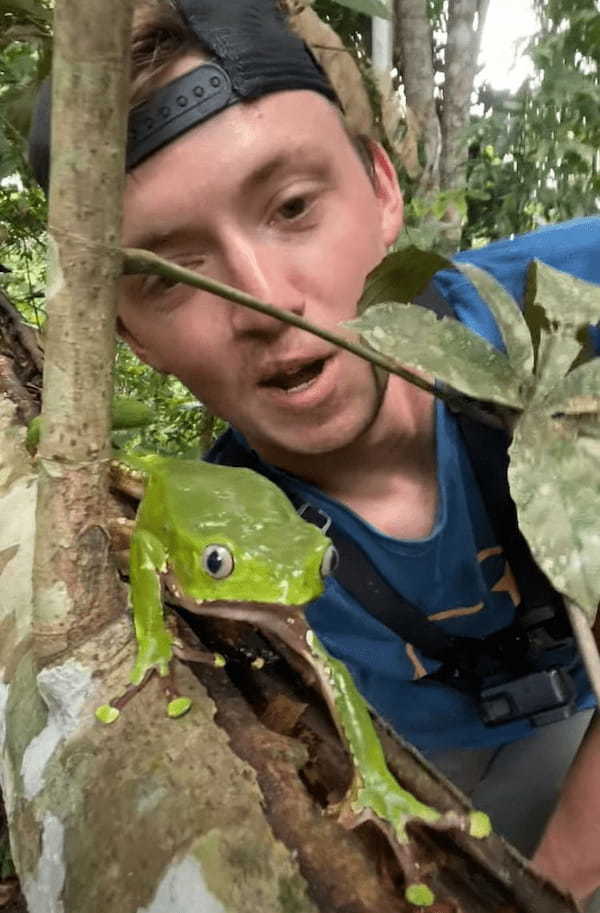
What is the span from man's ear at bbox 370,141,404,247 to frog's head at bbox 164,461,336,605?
0.90 meters

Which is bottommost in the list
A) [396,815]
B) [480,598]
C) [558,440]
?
[480,598]

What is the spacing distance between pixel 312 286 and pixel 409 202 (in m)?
2.37

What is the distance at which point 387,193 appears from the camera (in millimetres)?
1876

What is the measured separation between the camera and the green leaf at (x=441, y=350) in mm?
722

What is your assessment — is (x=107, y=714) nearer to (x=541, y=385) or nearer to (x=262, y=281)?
(x=541, y=385)

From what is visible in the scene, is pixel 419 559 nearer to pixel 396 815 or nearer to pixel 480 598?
pixel 480 598

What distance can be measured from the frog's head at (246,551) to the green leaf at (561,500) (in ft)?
1.32

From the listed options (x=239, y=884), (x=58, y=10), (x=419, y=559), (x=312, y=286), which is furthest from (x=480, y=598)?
(x=58, y=10)

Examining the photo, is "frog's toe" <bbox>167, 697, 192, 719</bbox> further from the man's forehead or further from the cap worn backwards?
the cap worn backwards

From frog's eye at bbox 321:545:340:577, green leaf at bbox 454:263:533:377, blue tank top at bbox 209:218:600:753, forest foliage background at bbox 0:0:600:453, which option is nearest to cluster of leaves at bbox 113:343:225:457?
forest foliage background at bbox 0:0:600:453

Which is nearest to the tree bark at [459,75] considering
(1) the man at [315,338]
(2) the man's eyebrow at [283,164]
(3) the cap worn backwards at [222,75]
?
(1) the man at [315,338]

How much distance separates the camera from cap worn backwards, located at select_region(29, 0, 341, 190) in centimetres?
137

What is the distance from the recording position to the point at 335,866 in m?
0.69

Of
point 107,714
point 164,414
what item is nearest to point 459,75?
point 164,414
